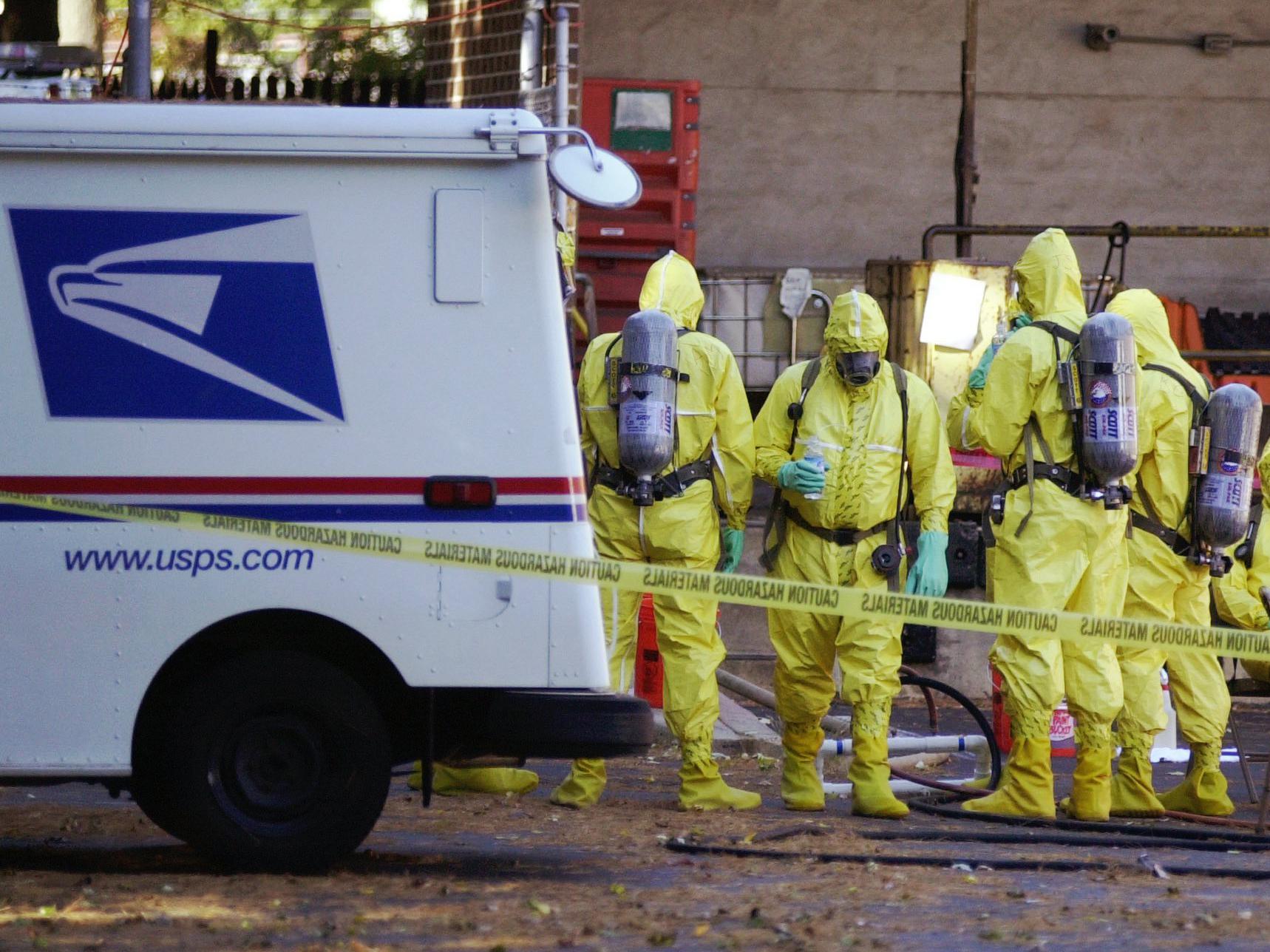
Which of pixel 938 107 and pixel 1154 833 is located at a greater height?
pixel 938 107

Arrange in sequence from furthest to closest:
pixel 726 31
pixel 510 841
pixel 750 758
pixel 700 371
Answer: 1. pixel 726 31
2. pixel 750 758
3. pixel 700 371
4. pixel 510 841

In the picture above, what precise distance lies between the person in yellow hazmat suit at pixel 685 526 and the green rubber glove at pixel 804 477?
0.25 meters

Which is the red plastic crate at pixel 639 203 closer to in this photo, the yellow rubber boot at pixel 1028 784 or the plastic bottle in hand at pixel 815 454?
the plastic bottle in hand at pixel 815 454

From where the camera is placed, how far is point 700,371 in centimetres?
805

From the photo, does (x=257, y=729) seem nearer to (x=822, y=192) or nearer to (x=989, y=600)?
(x=989, y=600)

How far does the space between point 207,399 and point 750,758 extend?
4442 millimetres

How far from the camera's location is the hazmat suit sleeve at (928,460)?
26.4 feet

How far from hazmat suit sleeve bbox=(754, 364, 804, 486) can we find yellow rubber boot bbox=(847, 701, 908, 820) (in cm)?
102

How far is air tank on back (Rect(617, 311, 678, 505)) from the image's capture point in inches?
306

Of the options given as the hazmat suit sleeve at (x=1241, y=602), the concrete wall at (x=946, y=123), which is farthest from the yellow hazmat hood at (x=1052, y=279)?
the concrete wall at (x=946, y=123)

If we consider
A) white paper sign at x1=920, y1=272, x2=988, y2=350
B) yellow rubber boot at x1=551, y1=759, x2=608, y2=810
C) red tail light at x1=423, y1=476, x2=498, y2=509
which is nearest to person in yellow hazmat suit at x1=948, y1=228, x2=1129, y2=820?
yellow rubber boot at x1=551, y1=759, x2=608, y2=810

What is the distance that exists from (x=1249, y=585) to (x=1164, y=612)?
0.67 m

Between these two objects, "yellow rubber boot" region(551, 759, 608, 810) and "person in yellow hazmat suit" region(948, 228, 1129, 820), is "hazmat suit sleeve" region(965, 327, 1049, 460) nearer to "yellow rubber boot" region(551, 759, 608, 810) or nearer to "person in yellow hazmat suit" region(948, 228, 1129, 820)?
"person in yellow hazmat suit" region(948, 228, 1129, 820)

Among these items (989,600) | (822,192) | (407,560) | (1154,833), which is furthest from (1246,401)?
(822,192)
